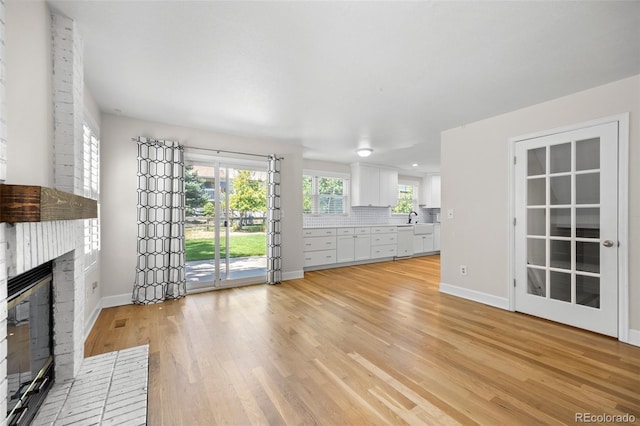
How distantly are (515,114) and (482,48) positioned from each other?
5.38 ft

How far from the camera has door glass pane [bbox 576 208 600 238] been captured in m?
2.65

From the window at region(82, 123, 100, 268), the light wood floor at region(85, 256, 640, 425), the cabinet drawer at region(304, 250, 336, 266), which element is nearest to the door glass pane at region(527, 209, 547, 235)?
the light wood floor at region(85, 256, 640, 425)

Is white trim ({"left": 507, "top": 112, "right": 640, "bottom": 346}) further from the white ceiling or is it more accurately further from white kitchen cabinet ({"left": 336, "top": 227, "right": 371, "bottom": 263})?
white kitchen cabinet ({"left": 336, "top": 227, "right": 371, "bottom": 263})

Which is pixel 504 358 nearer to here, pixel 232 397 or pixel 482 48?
pixel 232 397

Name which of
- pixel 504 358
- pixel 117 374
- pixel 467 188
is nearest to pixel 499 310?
pixel 504 358

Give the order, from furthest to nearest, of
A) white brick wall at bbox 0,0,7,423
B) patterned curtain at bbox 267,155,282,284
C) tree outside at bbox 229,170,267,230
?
patterned curtain at bbox 267,155,282,284, tree outside at bbox 229,170,267,230, white brick wall at bbox 0,0,7,423

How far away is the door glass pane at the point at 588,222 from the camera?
265 cm

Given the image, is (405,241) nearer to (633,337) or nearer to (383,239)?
(383,239)

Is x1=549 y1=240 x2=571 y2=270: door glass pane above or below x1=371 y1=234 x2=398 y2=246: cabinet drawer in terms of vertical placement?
above

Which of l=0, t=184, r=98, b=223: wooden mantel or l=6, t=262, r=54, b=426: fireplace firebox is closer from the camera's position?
l=0, t=184, r=98, b=223: wooden mantel

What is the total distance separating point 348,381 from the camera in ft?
6.07

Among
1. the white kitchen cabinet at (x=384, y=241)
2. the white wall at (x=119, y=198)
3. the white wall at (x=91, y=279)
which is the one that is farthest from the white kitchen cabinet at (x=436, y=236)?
the white wall at (x=91, y=279)

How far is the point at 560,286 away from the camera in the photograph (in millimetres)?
2885

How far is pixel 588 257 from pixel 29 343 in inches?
178
